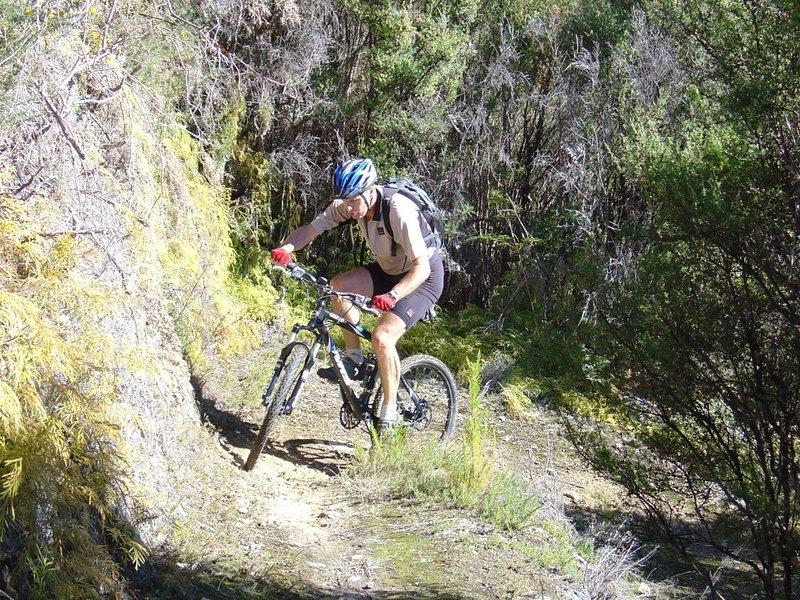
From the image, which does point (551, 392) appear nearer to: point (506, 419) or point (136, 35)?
point (506, 419)

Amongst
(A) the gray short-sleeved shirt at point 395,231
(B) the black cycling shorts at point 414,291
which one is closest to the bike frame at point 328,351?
(B) the black cycling shorts at point 414,291

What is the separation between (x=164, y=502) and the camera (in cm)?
468

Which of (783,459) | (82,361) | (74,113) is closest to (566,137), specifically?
(783,459)

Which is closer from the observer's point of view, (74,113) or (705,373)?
(74,113)

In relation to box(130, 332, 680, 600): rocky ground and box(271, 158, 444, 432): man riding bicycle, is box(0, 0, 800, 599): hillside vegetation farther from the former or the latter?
box(271, 158, 444, 432): man riding bicycle

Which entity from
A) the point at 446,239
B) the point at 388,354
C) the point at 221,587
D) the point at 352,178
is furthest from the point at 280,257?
the point at 446,239

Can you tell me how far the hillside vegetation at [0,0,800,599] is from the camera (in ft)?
13.1

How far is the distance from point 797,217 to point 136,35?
16.1 ft

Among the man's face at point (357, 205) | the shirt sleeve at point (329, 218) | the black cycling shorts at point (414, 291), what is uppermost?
the man's face at point (357, 205)

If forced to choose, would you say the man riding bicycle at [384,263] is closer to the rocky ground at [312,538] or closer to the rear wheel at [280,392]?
the rear wheel at [280,392]

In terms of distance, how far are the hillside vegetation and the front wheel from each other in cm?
39

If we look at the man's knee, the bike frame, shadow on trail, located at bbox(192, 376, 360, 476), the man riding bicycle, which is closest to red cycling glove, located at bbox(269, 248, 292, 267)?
the man riding bicycle

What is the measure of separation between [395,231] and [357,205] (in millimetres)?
320

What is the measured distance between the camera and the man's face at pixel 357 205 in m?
5.91
